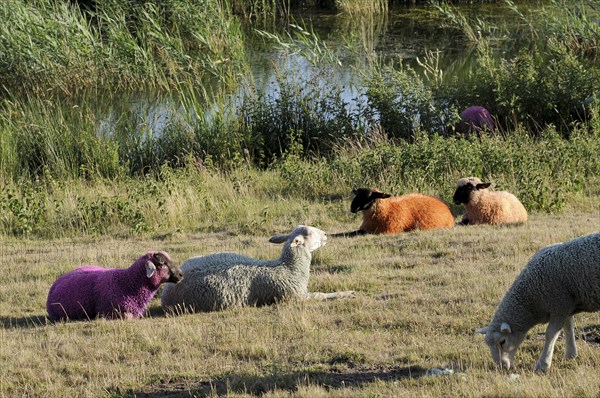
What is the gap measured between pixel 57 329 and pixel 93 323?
1.05ft

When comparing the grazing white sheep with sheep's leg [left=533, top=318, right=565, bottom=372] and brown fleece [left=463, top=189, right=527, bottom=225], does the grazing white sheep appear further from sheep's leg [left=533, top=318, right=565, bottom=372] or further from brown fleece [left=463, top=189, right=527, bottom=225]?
sheep's leg [left=533, top=318, right=565, bottom=372]

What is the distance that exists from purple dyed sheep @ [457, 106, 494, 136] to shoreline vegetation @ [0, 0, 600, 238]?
306 millimetres

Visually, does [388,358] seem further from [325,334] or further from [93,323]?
[93,323]

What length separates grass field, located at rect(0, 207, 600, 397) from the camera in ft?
21.9

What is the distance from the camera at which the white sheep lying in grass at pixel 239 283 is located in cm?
887

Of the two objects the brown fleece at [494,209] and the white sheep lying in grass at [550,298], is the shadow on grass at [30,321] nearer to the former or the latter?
the white sheep lying in grass at [550,298]

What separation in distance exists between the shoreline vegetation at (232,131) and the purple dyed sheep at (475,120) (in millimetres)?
306

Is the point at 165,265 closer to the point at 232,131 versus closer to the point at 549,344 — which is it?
the point at 549,344

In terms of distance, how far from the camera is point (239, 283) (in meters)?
8.91

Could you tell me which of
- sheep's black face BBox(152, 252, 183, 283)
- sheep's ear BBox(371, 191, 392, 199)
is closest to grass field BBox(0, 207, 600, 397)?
sheep's black face BBox(152, 252, 183, 283)

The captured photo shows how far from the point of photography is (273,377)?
6.88 meters

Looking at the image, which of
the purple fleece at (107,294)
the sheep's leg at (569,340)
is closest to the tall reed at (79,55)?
the purple fleece at (107,294)

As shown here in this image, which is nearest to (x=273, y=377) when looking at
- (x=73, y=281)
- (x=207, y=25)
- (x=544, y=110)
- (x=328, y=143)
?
(x=73, y=281)

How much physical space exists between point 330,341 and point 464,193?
4677mm
